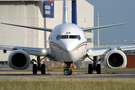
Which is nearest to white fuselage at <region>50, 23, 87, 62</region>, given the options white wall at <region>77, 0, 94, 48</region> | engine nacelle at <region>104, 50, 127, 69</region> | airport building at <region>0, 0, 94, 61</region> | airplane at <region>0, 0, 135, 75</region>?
airplane at <region>0, 0, 135, 75</region>

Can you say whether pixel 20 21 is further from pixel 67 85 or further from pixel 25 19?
pixel 67 85

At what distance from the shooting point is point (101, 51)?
89.2ft

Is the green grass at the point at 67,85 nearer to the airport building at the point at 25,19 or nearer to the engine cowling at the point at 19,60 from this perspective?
the engine cowling at the point at 19,60

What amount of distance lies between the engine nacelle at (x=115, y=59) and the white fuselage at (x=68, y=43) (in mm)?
2440

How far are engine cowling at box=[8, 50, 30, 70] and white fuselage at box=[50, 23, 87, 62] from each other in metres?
2.75

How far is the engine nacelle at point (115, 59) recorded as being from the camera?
25095mm

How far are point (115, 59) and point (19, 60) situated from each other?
25.6ft

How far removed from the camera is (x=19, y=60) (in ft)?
86.1

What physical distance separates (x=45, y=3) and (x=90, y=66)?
5403cm

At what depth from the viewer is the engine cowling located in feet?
84.1

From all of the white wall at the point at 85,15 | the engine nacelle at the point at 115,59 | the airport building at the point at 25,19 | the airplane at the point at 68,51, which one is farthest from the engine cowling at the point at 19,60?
the white wall at the point at 85,15

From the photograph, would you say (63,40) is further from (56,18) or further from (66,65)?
(56,18)

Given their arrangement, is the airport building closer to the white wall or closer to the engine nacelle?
the white wall

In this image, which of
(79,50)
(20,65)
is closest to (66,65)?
(79,50)
